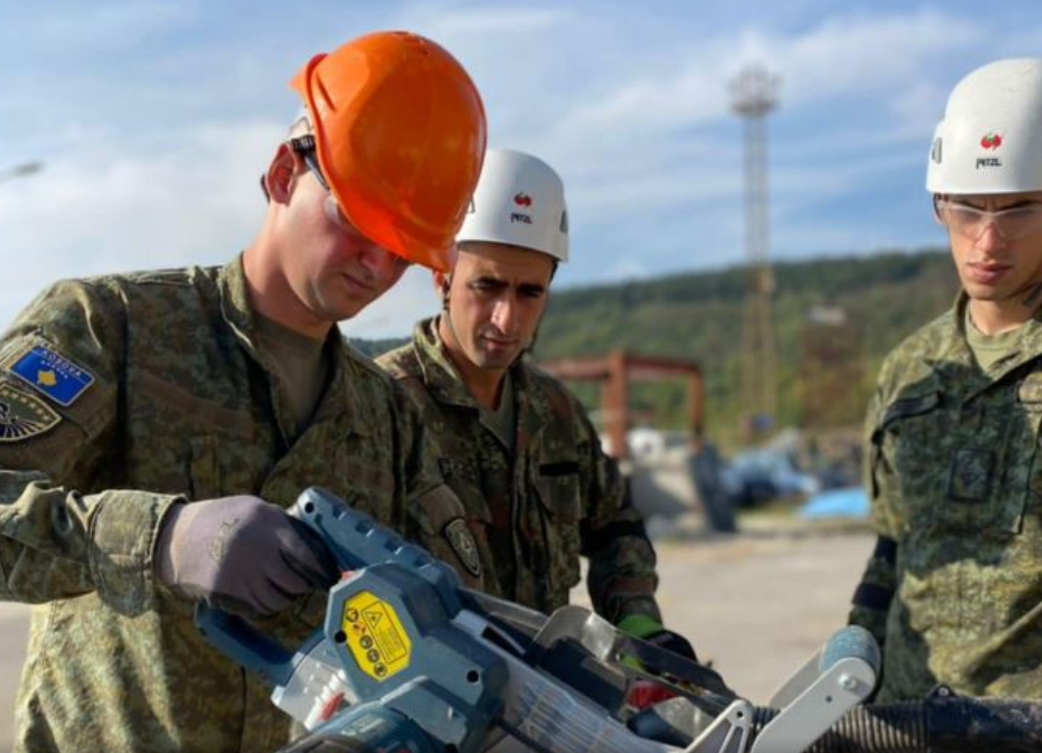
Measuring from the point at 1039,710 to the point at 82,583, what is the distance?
1433 mm

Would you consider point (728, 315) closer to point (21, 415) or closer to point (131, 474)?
point (131, 474)

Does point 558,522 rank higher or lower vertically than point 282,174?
lower

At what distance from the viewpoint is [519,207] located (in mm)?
3518

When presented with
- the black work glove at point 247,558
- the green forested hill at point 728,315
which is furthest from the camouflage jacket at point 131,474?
the green forested hill at point 728,315

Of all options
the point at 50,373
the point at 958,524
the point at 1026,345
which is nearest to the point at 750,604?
the point at 958,524

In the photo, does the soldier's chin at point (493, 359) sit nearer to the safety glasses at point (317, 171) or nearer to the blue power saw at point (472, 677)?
the safety glasses at point (317, 171)

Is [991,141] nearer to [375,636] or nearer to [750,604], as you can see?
[375,636]

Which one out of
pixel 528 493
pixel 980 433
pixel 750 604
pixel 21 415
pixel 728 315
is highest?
pixel 728 315

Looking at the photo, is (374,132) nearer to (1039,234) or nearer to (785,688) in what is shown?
(785,688)

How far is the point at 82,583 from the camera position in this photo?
207 centimetres

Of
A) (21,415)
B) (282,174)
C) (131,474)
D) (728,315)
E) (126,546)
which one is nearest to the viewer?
(126,546)

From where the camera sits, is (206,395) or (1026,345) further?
(1026,345)

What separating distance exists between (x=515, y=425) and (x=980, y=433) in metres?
1.17

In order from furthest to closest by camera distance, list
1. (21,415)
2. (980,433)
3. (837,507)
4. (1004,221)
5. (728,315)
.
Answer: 1. (728,315)
2. (837,507)
3. (980,433)
4. (1004,221)
5. (21,415)
